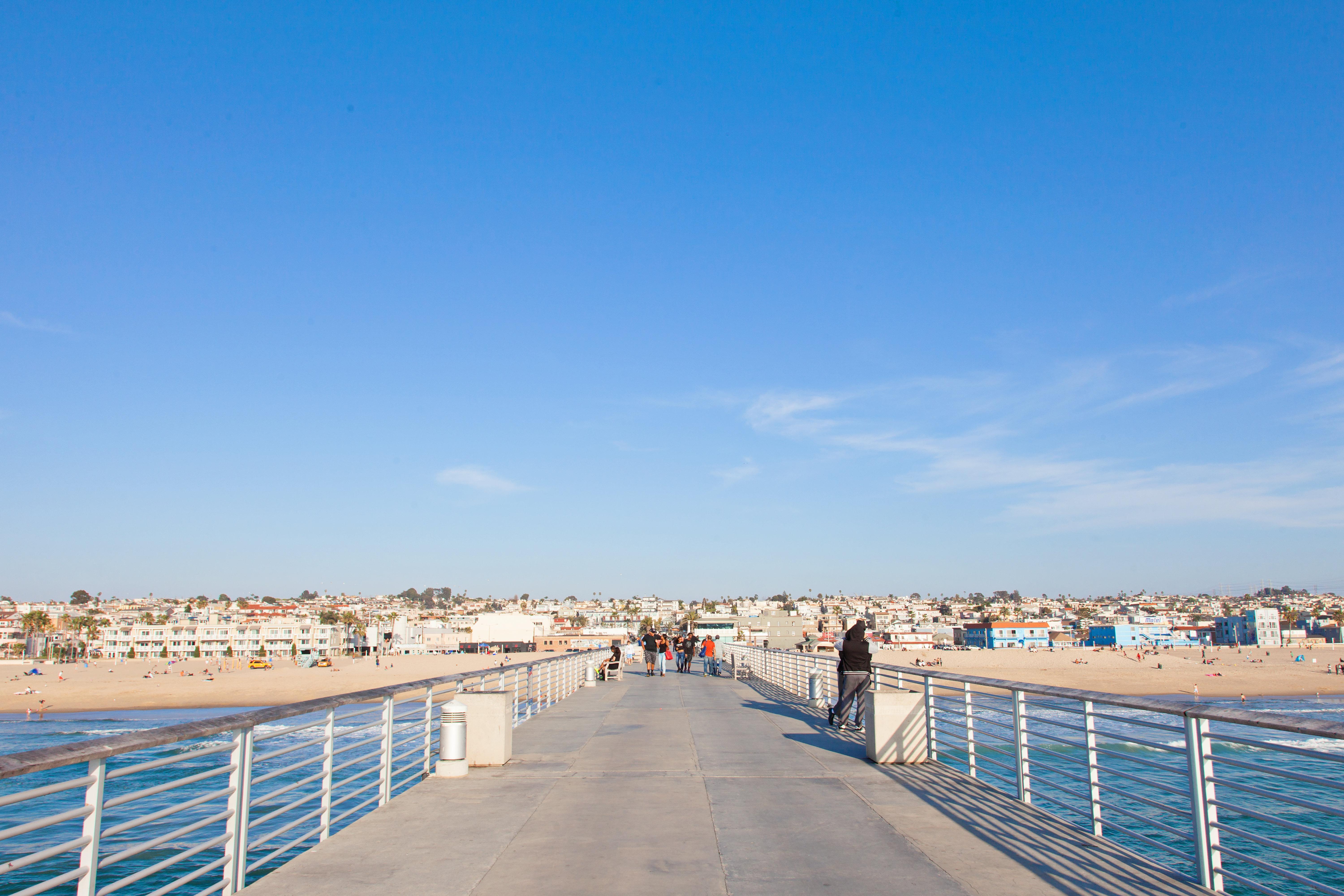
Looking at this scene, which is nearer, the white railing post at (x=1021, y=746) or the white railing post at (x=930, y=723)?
the white railing post at (x=1021, y=746)

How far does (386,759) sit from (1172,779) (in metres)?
27.6

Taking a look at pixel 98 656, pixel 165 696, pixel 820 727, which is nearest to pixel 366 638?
pixel 98 656

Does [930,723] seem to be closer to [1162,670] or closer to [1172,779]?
[1172,779]

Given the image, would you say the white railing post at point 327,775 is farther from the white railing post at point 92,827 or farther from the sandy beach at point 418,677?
the sandy beach at point 418,677

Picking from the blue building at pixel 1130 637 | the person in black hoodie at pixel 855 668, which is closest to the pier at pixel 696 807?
the person in black hoodie at pixel 855 668

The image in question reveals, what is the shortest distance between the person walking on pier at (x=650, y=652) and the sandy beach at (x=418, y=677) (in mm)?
17484

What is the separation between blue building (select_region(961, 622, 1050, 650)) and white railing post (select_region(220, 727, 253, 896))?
477 ft

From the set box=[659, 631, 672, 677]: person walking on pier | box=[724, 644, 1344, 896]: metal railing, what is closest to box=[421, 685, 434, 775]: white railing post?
box=[724, 644, 1344, 896]: metal railing

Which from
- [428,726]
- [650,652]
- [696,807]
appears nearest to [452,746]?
[428,726]

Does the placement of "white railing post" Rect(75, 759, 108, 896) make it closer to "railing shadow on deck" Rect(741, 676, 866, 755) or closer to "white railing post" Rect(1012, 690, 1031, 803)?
"white railing post" Rect(1012, 690, 1031, 803)

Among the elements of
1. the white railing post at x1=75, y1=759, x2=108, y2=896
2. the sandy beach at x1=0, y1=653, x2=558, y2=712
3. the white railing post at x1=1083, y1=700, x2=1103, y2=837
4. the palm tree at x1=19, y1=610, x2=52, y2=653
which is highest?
the white railing post at x1=75, y1=759, x2=108, y2=896

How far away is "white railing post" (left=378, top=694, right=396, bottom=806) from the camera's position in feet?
26.6

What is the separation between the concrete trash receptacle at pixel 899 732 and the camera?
10539 millimetres

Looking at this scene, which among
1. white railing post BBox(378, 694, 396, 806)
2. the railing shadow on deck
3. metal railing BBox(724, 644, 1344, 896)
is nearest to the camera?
metal railing BBox(724, 644, 1344, 896)
